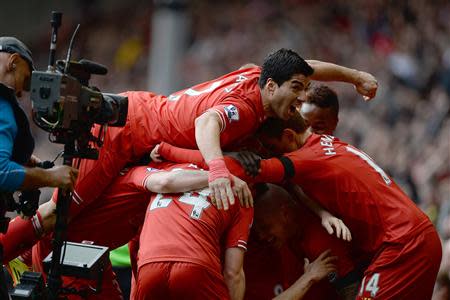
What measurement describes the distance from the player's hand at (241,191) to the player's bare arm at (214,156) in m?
0.07

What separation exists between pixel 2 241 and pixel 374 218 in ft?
7.62

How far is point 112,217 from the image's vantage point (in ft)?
20.4

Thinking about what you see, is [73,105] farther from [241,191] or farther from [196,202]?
[241,191]

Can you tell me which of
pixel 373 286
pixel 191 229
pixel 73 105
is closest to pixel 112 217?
pixel 191 229

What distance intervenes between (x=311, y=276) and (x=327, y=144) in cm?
84

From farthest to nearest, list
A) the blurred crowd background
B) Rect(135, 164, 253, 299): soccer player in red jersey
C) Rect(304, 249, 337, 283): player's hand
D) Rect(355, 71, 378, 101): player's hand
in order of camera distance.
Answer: the blurred crowd background
Rect(355, 71, 378, 101): player's hand
Rect(304, 249, 337, 283): player's hand
Rect(135, 164, 253, 299): soccer player in red jersey

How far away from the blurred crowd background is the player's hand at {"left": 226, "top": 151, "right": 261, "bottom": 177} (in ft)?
6.26

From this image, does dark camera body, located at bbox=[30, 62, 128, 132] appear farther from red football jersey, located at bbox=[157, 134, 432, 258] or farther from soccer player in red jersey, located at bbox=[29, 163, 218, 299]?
red football jersey, located at bbox=[157, 134, 432, 258]

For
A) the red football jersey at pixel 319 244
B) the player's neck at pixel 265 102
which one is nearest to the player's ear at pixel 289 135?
the player's neck at pixel 265 102

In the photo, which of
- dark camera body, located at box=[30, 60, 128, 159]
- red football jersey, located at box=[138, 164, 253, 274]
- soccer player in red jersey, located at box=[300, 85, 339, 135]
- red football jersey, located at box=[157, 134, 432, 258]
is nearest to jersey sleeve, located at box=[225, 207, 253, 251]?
red football jersey, located at box=[138, 164, 253, 274]

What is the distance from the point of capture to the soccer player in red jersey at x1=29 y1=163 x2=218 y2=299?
5996 millimetres

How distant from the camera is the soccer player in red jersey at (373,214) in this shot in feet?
19.1

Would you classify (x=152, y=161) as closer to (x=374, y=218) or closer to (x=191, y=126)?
(x=191, y=126)

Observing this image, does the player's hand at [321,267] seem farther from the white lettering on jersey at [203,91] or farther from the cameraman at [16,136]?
the cameraman at [16,136]
